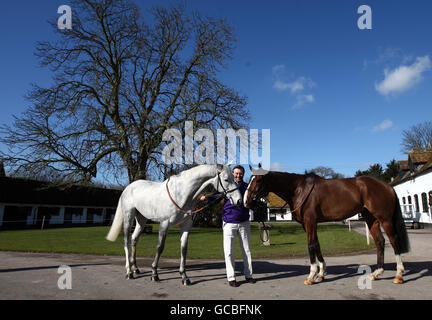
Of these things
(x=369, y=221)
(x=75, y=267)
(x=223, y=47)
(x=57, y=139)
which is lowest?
(x=75, y=267)

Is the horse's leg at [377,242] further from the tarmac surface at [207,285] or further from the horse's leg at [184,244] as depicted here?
the horse's leg at [184,244]

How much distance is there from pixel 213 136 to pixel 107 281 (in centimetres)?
1306

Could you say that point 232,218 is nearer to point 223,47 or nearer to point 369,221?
point 369,221

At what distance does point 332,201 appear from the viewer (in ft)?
18.6

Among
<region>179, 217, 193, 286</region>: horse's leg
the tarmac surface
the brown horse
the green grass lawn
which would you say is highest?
the brown horse

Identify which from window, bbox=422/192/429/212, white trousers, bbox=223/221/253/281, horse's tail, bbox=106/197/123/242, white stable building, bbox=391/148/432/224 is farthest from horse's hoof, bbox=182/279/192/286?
window, bbox=422/192/429/212

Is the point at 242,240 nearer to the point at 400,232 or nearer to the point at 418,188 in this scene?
the point at 400,232

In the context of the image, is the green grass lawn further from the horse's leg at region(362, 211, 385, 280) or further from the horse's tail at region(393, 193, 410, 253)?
the horse's tail at region(393, 193, 410, 253)

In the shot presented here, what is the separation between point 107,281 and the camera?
5504 millimetres

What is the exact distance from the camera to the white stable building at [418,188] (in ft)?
85.6

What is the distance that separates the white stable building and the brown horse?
2349 centimetres

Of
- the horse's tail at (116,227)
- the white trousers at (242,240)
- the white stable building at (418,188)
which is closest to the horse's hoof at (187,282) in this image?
the white trousers at (242,240)

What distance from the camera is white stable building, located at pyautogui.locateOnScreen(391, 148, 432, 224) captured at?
26.1 metres

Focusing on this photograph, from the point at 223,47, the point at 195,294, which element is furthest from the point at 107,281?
the point at 223,47
